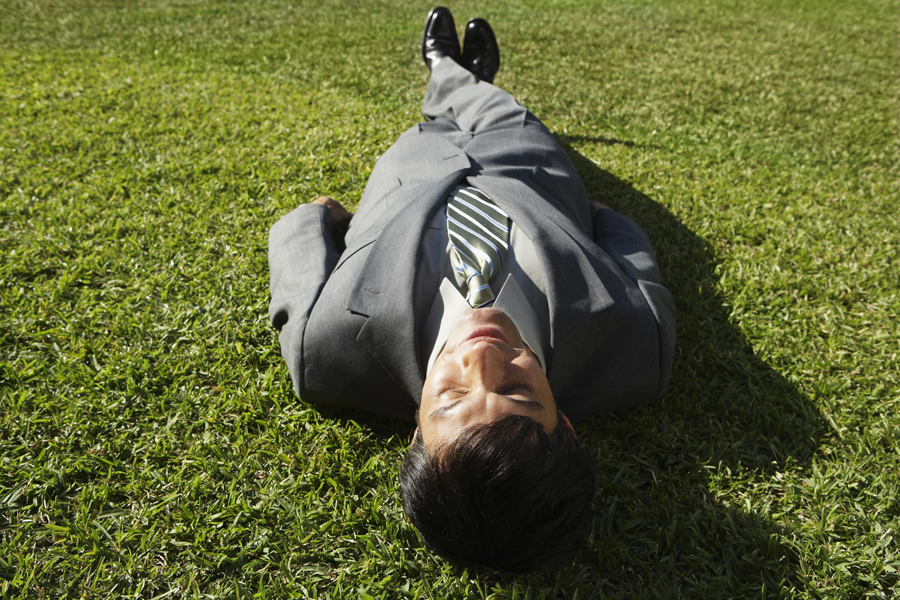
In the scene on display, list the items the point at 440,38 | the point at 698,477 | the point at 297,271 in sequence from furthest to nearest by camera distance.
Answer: the point at 440,38
the point at 297,271
the point at 698,477

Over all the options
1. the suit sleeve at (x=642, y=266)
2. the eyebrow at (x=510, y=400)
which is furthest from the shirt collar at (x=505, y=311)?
the suit sleeve at (x=642, y=266)

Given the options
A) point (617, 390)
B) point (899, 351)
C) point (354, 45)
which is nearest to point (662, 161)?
point (899, 351)

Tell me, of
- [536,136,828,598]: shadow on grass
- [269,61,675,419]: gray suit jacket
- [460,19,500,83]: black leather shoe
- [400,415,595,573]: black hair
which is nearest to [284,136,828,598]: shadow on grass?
[536,136,828,598]: shadow on grass

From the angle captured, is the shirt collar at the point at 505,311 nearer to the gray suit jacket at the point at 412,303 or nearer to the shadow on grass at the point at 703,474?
the gray suit jacket at the point at 412,303

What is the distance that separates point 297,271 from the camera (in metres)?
2.56

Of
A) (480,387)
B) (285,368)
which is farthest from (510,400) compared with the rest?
(285,368)

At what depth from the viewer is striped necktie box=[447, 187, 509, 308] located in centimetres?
222

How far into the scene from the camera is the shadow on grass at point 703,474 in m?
2.01

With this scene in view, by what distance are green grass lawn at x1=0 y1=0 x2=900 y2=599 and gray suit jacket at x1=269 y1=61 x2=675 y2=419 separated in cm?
30

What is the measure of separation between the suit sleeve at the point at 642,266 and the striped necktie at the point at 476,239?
62 cm

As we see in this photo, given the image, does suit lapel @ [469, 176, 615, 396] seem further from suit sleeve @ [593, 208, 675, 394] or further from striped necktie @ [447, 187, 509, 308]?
suit sleeve @ [593, 208, 675, 394]

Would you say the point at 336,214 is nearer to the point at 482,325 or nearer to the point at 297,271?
the point at 297,271

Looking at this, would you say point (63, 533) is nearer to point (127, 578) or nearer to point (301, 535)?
point (127, 578)

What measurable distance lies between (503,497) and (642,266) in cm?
143
